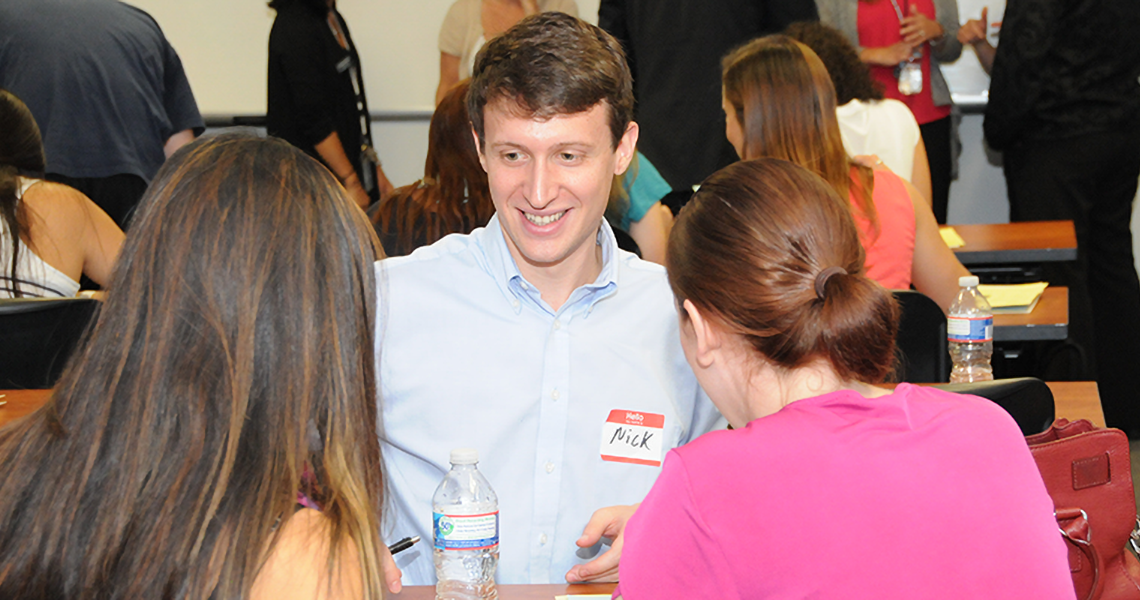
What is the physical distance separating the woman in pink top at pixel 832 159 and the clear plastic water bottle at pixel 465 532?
173cm

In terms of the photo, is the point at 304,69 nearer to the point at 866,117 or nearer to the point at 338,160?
the point at 338,160

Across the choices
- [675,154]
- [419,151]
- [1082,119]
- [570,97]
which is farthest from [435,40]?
[570,97]

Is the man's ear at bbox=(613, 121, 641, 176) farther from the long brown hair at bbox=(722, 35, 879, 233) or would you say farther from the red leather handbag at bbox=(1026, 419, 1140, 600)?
the long brown hair at bbox=(722, 35, 879, 233)

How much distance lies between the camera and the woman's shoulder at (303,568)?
98cm

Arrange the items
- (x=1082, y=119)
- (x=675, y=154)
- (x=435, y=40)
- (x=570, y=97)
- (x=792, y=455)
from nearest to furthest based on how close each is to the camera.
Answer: (x=792, y=455) → (x=570, y=97) → (x=675, y=154) → (x=1082, y=119) → (x=435, y=40)

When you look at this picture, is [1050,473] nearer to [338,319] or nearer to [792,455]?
[792,455]

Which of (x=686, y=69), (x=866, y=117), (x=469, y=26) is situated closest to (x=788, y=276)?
(x=686, y=69)

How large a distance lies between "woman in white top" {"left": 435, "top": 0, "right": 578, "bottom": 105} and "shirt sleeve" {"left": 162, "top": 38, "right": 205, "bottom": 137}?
1.28 meters

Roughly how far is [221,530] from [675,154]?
3.03m

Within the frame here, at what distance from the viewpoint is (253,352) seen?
3.29ft

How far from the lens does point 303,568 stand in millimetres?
993

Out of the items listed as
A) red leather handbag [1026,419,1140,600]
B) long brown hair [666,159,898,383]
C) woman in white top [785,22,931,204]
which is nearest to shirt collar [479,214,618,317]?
long brown hair [666,159,898,383]

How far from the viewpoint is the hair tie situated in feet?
3.94

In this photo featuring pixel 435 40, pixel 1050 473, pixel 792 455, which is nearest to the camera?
pixel 792 455
